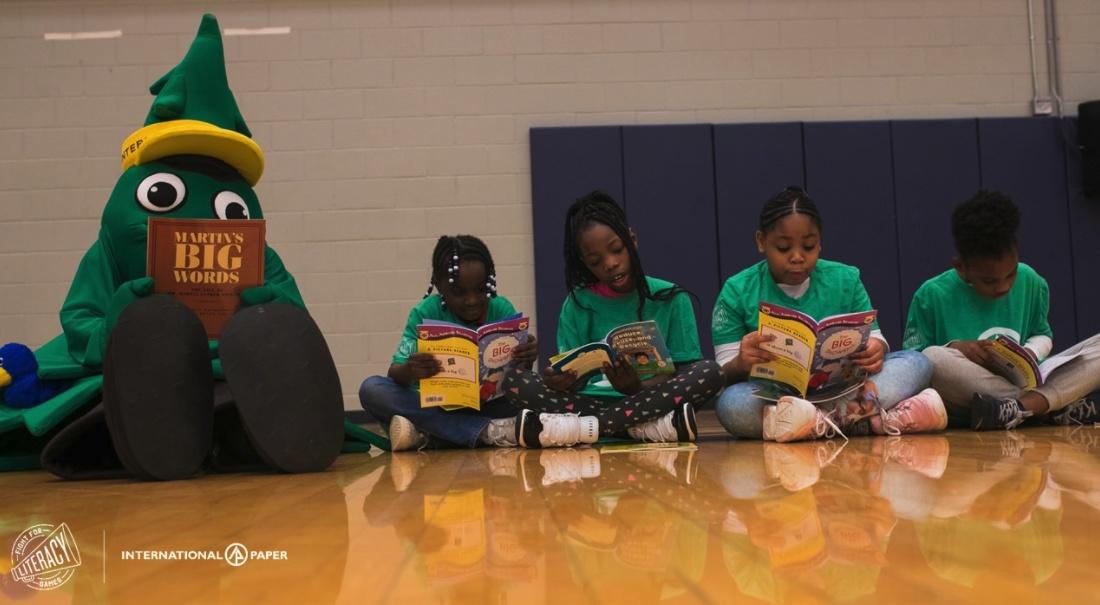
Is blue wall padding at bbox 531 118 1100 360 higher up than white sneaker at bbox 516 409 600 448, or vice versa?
blue wall padding at bbox 531 118 1100 360

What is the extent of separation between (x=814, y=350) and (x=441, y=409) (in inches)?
41.6

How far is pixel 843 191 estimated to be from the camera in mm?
5051

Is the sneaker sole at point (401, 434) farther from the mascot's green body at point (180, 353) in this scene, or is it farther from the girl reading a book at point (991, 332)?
the girl reading a book at point (991, 332)

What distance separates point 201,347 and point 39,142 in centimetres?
341

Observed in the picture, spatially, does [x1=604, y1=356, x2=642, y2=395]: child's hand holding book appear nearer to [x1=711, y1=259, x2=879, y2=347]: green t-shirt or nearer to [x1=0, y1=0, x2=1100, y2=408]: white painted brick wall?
[x1=711, y1=259, x2=879, y2=347]: green t-shirt

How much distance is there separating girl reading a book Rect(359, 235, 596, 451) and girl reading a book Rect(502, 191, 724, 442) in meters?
0.08

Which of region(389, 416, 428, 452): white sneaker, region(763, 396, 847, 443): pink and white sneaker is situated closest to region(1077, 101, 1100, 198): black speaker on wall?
region(763, 396, 847, 443): pink and white sneaker

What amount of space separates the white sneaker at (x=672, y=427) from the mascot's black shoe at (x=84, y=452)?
128 centimetres

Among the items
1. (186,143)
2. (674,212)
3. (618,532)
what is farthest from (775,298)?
(674,212)

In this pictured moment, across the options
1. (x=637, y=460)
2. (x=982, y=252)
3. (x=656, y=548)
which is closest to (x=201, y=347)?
(x=637, y=460)

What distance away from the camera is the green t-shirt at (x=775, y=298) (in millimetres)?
2773

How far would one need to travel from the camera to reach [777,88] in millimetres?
5156

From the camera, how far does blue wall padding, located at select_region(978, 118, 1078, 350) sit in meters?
5.09

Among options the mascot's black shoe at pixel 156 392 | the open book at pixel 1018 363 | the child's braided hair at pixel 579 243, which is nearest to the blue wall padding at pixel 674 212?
the child's braided hair at pixel 579 243
